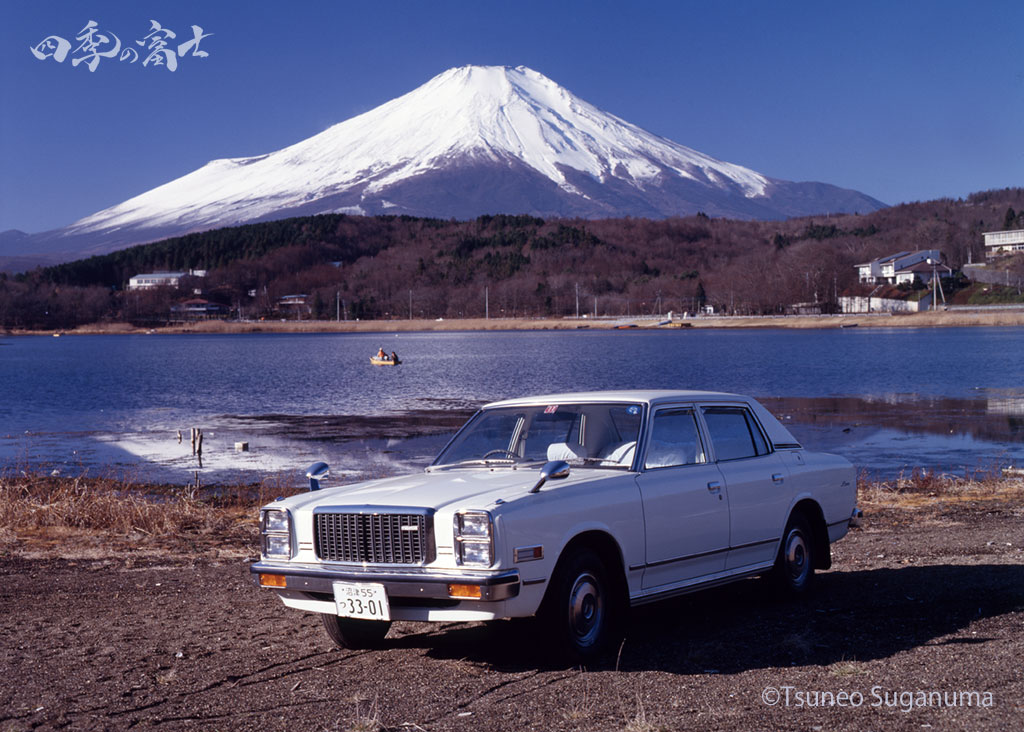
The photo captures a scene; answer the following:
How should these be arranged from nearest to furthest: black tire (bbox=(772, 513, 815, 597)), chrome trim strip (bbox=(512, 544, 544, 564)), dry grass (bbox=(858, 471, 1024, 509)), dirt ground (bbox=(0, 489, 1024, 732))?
dirt ground (bbox=(0, 489, 1024, 732)) < chrome trim strip (bbox=(512, 544, 544, 564)) < black tire (bbox=(772, 513, 815, 597)) < dry grass (bbox=(858, 471, 1024, 509))

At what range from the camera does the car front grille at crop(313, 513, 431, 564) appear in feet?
20.8

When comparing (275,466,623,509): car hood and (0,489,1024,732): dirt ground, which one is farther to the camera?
(275,466,623,509): car hood

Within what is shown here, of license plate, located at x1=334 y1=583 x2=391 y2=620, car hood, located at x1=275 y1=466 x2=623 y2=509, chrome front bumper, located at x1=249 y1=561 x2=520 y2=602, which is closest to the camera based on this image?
chrome front bumper, located at x1=249 y1=561 x2=520 y2=602

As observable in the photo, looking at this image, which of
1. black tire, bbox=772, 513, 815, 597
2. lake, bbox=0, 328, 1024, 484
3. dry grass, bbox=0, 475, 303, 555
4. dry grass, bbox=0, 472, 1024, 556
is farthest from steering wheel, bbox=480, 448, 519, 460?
lake, bbox=0, 328, 1024, 484

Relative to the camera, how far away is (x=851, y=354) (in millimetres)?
76250

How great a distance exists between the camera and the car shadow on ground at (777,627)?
22.0 feet

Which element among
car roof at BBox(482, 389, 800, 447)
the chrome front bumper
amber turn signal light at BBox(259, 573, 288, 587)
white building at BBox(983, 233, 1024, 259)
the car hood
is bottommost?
amber turn signal light at BBox(259, 573, 288, 587)

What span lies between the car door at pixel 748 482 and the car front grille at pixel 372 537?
246 cm

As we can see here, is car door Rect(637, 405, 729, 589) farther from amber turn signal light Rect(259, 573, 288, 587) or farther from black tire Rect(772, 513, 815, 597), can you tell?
amber turn signal light Rect(259, 573, 288, 587)

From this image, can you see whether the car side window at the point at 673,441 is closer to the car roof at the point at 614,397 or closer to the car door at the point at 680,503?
the car door at the point at 680,503

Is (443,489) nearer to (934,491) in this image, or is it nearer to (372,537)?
(372,537)

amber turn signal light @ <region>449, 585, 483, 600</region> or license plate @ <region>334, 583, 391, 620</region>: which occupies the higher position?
amber turn signal light @ <region>449, 585, 483, 600</region>

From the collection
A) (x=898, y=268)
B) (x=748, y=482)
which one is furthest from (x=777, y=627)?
(x=898, y=268)

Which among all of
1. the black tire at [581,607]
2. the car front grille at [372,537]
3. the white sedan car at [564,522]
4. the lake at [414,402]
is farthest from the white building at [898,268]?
the car front grille at [372,537]
